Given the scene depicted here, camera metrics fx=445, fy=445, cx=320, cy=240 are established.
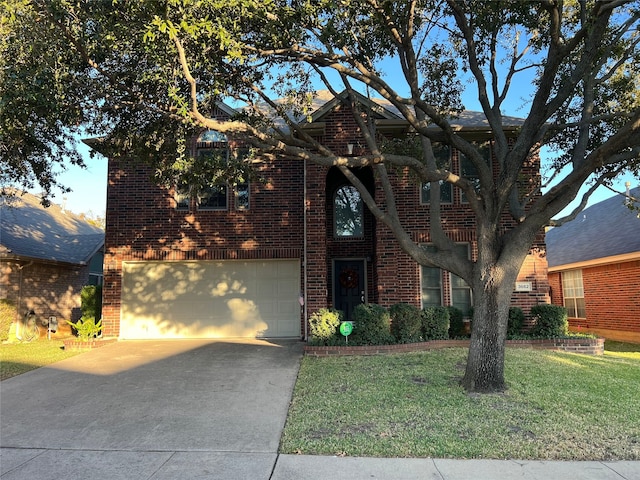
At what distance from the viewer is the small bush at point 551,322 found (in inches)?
411

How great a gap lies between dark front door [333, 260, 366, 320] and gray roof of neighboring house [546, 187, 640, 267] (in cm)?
789

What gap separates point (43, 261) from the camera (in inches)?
572

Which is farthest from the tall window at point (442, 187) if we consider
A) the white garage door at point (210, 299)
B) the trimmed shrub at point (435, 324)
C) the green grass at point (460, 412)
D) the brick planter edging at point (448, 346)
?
the green grass at point (460, 412)

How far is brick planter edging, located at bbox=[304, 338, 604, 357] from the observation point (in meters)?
9.41

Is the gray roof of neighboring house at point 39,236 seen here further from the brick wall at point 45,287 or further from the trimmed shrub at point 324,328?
the trimmed shrub at point 324,328

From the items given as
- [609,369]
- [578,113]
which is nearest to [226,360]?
[609,369]

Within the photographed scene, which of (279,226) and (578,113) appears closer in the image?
(578,113)

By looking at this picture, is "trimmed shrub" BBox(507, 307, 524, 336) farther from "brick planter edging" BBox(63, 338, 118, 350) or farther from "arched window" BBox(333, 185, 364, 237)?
"brick planter edging" BBox(63, 338, 118, 350)

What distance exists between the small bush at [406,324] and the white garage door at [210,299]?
10.4ft

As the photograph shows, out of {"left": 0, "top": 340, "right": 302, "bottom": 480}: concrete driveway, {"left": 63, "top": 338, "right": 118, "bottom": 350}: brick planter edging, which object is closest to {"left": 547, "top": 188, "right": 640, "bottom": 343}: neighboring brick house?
{"left": 0, "top": 340, "right": 302, "bottom": 480}: concrete driveway

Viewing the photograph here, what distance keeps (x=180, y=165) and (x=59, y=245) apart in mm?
13137

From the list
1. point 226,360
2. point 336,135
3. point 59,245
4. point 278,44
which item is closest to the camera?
point 278,44

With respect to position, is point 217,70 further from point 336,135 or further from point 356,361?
point 356,361

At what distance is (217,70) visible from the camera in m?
7.72
